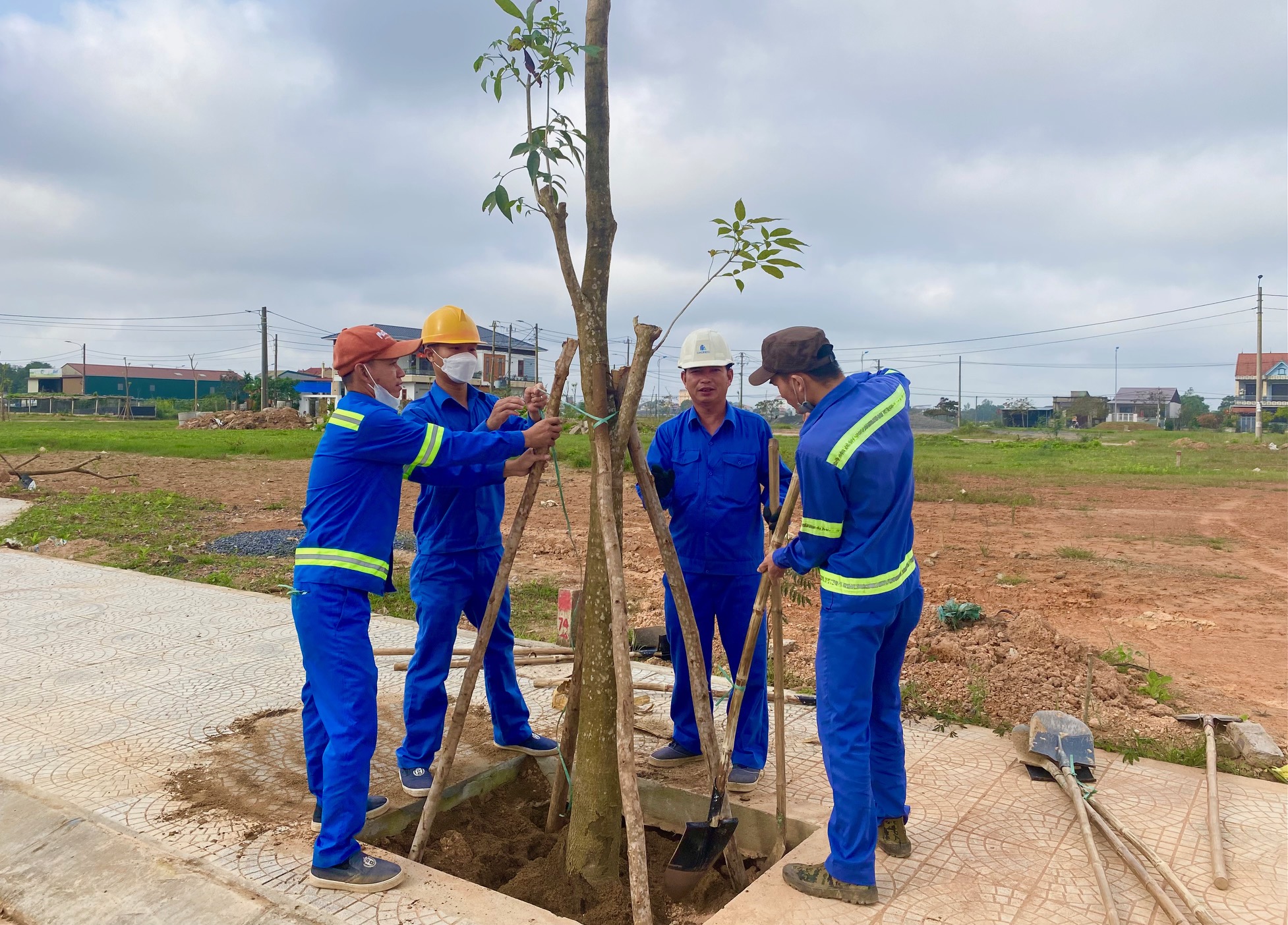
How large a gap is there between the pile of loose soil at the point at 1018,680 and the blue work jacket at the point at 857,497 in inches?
83.7

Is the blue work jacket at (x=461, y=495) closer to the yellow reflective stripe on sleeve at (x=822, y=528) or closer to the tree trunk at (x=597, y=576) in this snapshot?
the tree trunk at (x=597, y=576)

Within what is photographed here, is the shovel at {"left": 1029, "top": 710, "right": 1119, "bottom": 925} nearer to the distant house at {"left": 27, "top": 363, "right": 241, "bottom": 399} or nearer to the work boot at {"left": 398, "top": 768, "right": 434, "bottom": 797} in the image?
the work boot at {"left": 398, "top": 768, "right": 434, "bottom": 797}

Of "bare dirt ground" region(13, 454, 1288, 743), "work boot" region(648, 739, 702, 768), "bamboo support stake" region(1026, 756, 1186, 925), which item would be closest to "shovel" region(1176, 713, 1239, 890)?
"bamboo support stake" region(1026, 756, 1186, 925)

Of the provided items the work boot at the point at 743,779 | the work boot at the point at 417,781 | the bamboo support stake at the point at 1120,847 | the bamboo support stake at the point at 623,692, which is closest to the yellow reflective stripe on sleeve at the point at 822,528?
the bamboo support stake at the point at 623,692

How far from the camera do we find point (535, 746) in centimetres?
420

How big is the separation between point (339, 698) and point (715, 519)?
175 cm

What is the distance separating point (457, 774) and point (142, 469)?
1983 centimetres

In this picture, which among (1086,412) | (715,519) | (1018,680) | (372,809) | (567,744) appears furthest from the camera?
(1086,412)

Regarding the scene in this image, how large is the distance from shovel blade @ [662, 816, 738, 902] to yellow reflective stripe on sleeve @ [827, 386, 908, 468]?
134 centimetres

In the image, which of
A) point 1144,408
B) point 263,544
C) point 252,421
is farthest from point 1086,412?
point 263,544

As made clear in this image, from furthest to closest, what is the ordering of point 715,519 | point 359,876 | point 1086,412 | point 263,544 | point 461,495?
point 1086,412, point 263,544, point 715,519, point 461,495, point 359,876

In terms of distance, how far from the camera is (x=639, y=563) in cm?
1003

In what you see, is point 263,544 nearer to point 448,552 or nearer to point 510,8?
point 448,552

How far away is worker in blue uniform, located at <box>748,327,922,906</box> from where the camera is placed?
113 inches
